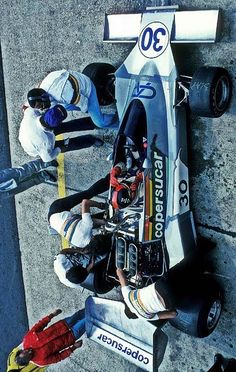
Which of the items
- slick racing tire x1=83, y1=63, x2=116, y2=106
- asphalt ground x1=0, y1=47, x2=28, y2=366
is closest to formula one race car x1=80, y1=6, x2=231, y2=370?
slick racing tire x1=83, y1=63, x2=116, y2=106

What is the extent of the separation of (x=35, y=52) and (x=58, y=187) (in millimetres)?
1714

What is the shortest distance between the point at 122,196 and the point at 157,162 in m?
0.45

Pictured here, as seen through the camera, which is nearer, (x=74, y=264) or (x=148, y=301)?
(x=148, y=301)

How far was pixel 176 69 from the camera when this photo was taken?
447 cm

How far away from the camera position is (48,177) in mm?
→ 6297

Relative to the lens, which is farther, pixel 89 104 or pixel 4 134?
pixel 4 134

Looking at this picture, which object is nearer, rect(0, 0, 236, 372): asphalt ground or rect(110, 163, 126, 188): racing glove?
rect(110, 163, 126, 188): racing glove

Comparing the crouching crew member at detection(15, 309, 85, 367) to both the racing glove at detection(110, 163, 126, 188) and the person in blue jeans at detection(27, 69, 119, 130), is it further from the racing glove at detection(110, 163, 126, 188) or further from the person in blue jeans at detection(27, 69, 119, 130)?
the person in blue jeans at detection(27, 69, 119, 130)

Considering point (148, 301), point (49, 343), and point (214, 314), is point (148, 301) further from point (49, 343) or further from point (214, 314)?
point (49, 343)

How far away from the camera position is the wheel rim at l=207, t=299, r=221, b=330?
4.68 metres

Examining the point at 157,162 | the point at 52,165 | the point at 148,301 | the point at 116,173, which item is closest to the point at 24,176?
the point at 52,165

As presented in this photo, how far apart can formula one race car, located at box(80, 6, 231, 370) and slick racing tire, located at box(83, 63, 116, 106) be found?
1.21 ft

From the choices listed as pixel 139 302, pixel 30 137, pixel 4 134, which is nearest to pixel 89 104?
pixel 30 137

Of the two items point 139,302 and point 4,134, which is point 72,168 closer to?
point 4,134
